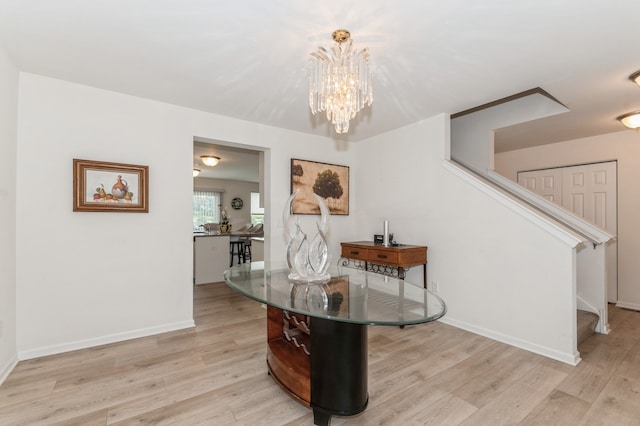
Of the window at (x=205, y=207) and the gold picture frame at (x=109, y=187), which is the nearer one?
the gold picture frame at (x=109, y=187)

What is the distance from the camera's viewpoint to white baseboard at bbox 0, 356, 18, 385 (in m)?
2.12

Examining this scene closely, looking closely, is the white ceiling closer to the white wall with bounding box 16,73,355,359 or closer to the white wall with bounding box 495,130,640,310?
the white wall with bounding box 16,73,355,359

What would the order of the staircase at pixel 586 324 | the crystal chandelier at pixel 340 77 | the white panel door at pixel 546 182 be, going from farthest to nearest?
1. the white panel door at pixel 546 182
2. the staircase at pixel 586 324
3. the crystal chandelier at pixel 340 77

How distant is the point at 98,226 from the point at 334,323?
2.41 metres

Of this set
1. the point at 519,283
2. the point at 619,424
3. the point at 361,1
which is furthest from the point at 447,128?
the point at 619,424

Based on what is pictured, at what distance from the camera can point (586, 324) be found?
9.34ft

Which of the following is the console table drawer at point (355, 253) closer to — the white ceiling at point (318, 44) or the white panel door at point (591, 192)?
the white ceiling at point (318, 44)

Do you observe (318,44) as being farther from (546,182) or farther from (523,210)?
(546,182)

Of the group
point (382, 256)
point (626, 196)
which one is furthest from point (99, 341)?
point (626, 196)

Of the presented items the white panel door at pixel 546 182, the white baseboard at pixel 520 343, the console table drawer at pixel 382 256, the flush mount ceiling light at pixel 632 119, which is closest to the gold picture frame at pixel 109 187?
the console table drawer at pixel 382 256

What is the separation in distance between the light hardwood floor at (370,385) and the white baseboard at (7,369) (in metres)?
0.04

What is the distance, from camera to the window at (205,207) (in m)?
9.31

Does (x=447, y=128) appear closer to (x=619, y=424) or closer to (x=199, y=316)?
(x=619, y=424)

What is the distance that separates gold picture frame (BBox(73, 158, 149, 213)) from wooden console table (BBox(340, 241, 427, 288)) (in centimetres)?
231
